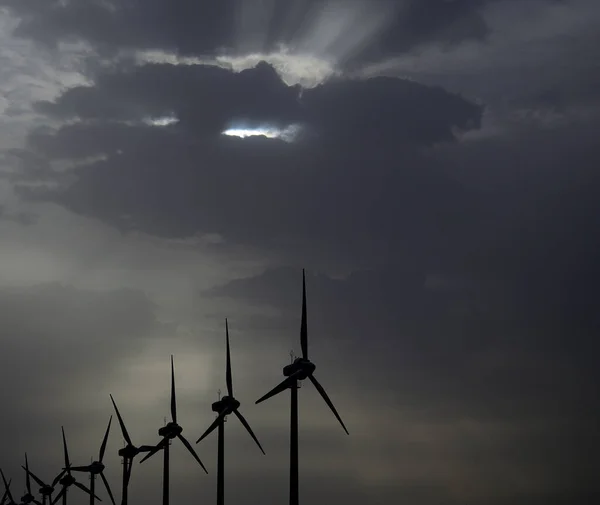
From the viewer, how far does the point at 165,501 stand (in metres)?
185

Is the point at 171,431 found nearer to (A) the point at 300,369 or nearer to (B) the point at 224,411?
(B) the point at 224,411

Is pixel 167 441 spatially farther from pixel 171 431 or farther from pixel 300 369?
pixel 300 369

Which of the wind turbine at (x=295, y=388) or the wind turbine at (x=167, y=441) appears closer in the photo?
the wind turbine at (x=295, y=388)

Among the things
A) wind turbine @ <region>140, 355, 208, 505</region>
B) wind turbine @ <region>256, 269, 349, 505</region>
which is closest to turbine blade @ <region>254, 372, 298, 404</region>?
wind turbine @ <region>256, 269, 349, 505</region>

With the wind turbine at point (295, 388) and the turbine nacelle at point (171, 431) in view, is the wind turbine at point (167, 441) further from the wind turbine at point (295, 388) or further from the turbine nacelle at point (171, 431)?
the wind turbine at point (295, 388)

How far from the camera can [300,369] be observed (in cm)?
13175

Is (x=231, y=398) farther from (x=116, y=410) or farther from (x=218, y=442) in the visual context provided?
(x=116, y=410)

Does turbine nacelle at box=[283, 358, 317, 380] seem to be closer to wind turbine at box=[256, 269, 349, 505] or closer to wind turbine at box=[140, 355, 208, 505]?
wind turbine at box=[256, 269, 349, 505]

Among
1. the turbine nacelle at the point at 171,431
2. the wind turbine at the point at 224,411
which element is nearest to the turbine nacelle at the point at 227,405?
the wind turbine at the point at 224,411

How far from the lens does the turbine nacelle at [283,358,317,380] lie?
13162 cm

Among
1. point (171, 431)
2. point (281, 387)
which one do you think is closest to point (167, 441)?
point (171, 431)

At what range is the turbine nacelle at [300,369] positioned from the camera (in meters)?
132

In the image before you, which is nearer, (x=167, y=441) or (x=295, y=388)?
(x=295, y=388)

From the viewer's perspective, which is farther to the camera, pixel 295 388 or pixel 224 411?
pixel 224 411
